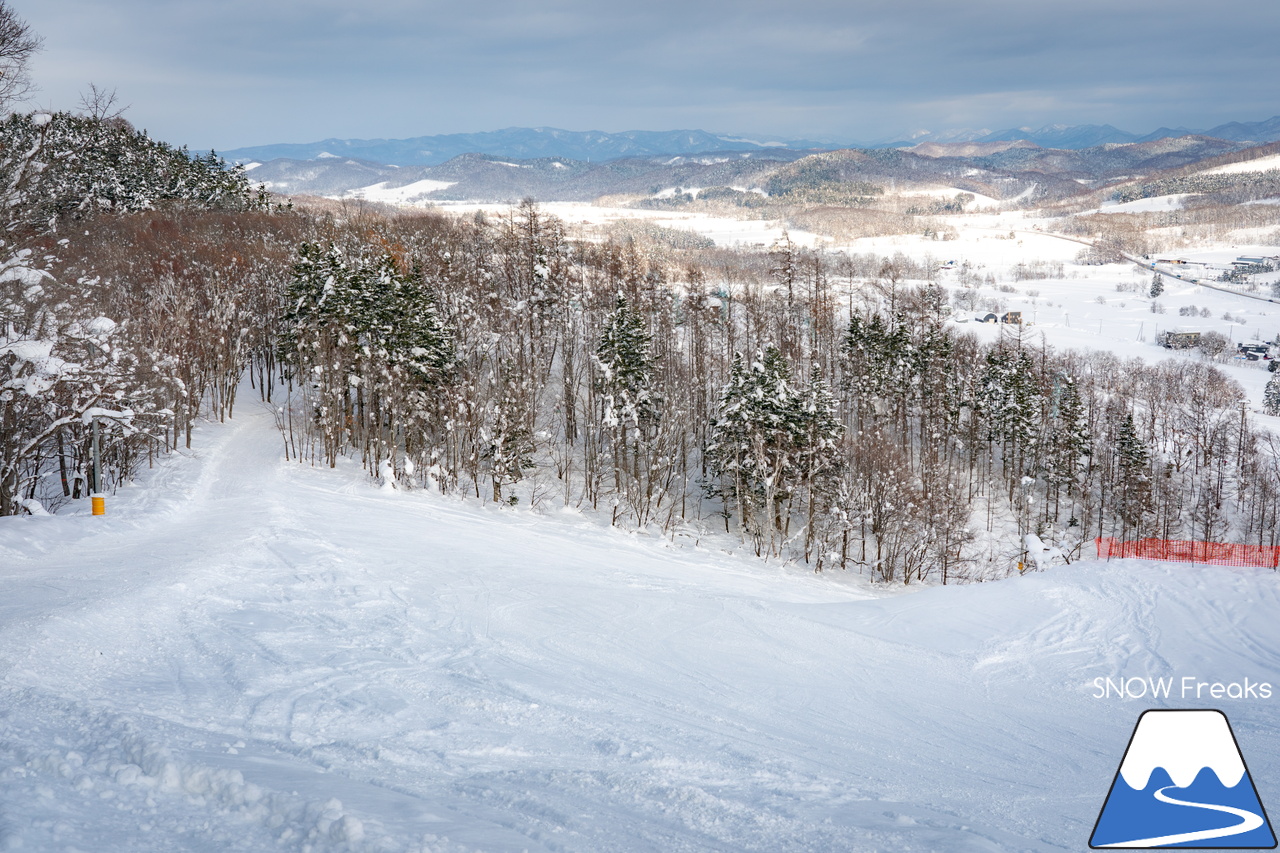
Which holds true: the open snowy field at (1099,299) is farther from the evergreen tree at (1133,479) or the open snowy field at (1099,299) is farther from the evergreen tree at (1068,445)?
the evergreen tree at (1133,479)

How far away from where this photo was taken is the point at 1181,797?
5.81 meters

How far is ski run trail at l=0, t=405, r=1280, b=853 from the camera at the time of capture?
20.0 feet

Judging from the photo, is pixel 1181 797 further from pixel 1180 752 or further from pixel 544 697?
pixel 544 697

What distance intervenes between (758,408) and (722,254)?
107 meters

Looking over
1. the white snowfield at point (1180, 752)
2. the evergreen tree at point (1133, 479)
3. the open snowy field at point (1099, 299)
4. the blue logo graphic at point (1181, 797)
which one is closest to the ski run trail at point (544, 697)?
the blue logo graphic at point (1181, 797)

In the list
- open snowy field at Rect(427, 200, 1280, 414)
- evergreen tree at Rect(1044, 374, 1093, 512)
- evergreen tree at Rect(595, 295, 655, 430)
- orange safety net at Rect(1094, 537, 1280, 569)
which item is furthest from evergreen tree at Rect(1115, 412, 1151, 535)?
evergreen tree at Rect(595, 295, 655, 430)

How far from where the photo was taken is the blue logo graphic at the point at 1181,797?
5785mm

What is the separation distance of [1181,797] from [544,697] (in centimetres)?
648

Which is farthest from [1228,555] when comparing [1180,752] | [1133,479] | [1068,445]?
[1068,445]

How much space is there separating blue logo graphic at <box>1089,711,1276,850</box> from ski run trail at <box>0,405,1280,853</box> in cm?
63

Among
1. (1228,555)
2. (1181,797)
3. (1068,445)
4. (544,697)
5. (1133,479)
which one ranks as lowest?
(1133,479)

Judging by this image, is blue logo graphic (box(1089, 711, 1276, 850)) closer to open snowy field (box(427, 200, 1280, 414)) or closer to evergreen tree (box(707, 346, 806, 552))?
evergreen tree (box(707, 346, 806, 552))

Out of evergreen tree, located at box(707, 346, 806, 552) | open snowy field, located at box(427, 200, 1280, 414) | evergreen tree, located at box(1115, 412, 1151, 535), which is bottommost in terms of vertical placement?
evergreen tree, located at box(1115, 412, 1151, 535)

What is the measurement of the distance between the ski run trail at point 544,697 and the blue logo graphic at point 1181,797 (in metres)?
0.63
